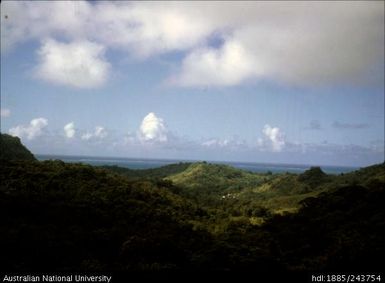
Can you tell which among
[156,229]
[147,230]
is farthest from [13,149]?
[147,230]

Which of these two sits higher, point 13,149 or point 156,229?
point 13,149

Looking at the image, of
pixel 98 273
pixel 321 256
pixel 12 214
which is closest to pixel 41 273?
pixel 98 273

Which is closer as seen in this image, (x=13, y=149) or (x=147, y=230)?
(x=147, y=230)

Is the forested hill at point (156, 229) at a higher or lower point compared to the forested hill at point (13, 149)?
lower

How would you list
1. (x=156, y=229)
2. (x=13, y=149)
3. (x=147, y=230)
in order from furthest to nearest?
(x=13, y=149), (x=156, y=229), (x=147, y=230)

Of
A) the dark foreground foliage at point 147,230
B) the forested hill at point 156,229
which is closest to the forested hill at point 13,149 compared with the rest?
the dark foreground foliage at point 147,230

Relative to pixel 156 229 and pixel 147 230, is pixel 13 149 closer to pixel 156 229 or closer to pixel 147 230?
pixel 156 229

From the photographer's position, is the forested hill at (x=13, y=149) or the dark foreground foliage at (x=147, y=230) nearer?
the dark foreground foliage at (x=147, y=230)

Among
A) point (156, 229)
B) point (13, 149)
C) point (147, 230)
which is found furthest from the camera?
point (13, 149)

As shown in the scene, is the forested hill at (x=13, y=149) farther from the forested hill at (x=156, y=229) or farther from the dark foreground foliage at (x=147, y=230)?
the forested hill at (x=156, y=229)
